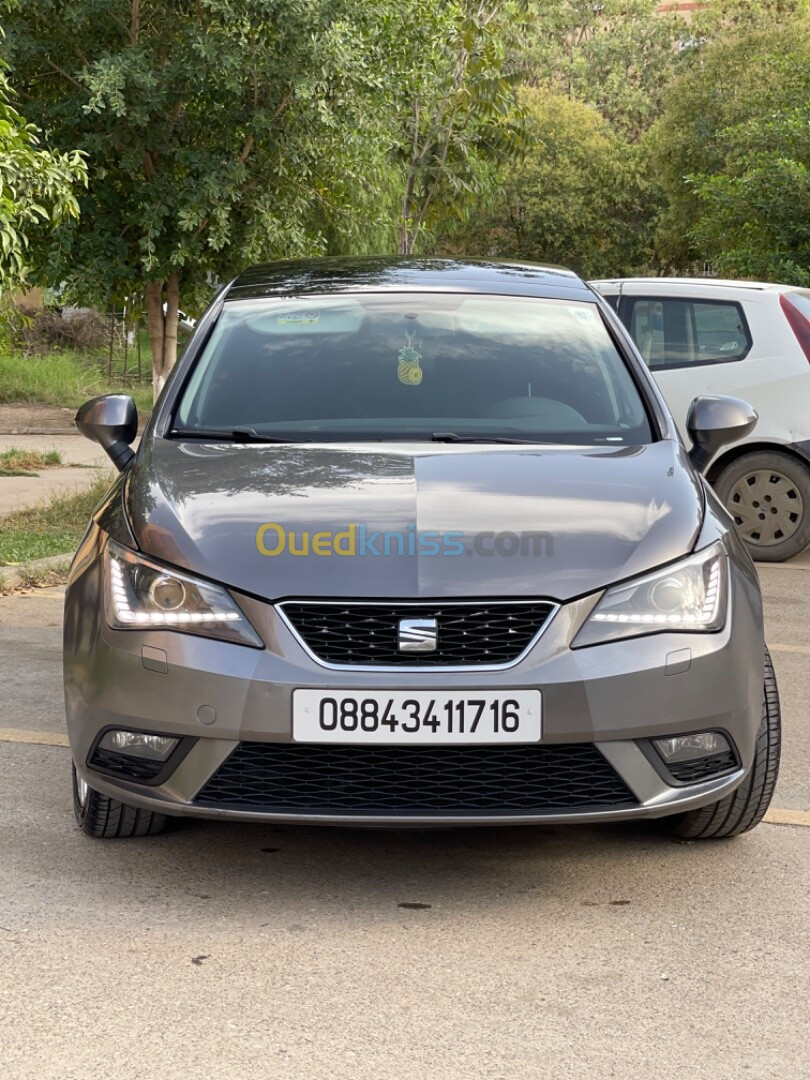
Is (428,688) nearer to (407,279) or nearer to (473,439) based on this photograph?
(473,439)

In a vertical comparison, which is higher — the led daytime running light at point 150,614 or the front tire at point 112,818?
the led daytime running light at point 150,614

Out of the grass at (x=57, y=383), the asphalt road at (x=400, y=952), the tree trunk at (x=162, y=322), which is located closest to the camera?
the asphalt road at (x=400, y=952)

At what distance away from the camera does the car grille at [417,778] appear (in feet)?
12.1

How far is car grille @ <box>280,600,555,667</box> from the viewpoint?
12.0 feet

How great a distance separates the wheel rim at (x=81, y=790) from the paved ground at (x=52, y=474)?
24.4 ft

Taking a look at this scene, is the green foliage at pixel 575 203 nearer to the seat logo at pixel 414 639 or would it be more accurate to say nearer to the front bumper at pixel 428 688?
the front bumper at pixel 428 688

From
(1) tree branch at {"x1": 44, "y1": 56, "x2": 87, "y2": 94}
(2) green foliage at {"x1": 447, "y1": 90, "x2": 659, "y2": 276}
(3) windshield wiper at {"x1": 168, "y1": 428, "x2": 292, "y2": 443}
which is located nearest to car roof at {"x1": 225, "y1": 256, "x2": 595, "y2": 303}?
(3) windshield wiper at {"x1": 168, "y1": 428, "x2": 292, "y2": 443}

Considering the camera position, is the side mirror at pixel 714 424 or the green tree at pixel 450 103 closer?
the side mirror at pixel 714 424

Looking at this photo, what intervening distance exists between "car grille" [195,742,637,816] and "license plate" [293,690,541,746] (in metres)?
0.07

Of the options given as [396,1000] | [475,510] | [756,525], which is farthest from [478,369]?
[756,525]

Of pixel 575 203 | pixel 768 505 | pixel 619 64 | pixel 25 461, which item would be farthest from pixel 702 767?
pixel 619 64

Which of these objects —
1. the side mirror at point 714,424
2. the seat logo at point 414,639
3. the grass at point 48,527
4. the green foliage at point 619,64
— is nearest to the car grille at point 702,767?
the seat logo at point 414,639

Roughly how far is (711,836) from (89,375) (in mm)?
23313

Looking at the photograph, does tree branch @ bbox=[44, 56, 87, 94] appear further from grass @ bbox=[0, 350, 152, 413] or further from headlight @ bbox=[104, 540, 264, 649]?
grass @ bbox=[0, 350, 152, 413]
